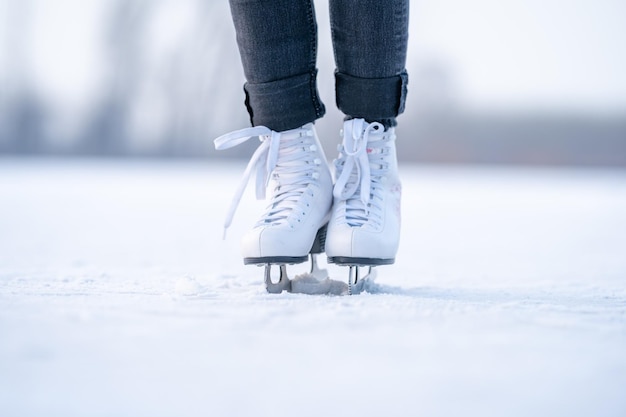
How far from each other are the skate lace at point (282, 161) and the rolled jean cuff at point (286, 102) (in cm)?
2

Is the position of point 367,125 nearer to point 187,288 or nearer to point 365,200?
point 365,200

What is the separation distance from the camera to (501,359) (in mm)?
525

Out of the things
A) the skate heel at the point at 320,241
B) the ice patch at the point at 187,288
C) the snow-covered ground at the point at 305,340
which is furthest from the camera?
the skate heel at the point at 320,241

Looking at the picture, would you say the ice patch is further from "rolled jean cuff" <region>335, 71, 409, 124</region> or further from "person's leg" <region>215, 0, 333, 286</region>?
"rolled jean cuff" <region>335, 71, 409, 124</region>

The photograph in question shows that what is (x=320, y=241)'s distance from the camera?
975 mm

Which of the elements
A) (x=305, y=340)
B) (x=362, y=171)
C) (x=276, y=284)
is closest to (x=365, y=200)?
(x=362, y=171)

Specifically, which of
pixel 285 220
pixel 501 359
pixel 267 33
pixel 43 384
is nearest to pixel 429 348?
pixel 501 359

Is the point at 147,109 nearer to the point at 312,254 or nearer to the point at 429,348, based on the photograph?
the point at 312,254

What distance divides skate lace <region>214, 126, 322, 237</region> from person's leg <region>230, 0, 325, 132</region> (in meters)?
0.02

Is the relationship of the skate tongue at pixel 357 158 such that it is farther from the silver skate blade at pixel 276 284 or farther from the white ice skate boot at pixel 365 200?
the silver skate blade at pixel 276 284

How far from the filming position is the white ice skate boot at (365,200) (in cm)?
88

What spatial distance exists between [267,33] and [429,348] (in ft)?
1.67

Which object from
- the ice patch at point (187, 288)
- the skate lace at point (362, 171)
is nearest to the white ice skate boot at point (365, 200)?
the skate lace at point (362, 171)

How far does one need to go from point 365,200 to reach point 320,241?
98mm
